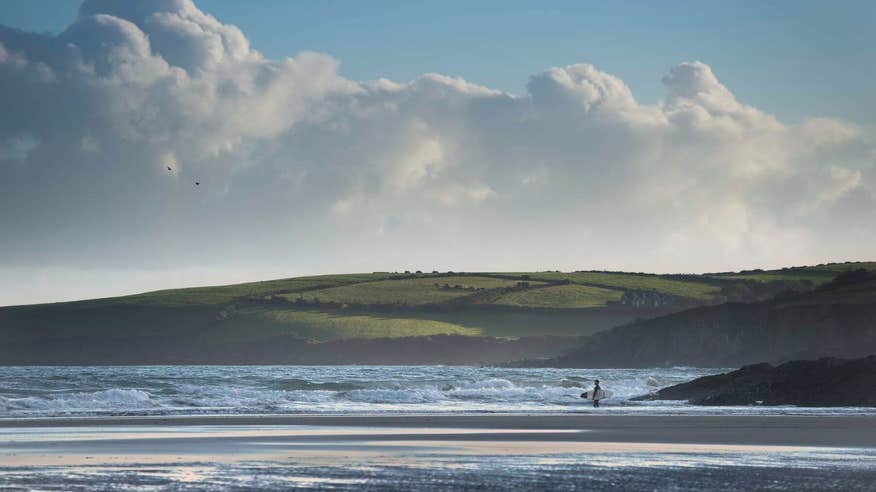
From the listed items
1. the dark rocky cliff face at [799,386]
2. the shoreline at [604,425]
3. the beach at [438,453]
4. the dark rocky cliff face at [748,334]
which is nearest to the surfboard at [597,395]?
the dark rocky cliff face at [799,386]

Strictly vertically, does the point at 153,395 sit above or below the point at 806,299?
below

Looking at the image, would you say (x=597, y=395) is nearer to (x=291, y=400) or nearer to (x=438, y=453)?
(x=291, y=400)

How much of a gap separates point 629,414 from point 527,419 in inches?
249

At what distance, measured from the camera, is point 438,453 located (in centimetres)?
3148

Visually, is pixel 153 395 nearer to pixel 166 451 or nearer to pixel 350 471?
pixel 166 451

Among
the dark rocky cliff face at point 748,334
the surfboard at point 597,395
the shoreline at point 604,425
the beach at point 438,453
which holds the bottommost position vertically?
the beach at point 438,453

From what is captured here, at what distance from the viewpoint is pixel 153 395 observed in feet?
237

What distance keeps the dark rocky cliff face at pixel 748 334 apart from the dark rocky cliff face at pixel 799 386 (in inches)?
2919

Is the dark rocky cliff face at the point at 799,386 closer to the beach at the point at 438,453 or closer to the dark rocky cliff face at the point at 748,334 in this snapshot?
the beach at the point at 438,453

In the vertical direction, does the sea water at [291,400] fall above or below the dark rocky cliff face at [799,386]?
below

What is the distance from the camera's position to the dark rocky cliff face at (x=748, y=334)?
498 feet

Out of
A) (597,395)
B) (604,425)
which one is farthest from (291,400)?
(604,425)

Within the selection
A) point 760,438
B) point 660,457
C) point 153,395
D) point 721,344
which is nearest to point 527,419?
point 760,438

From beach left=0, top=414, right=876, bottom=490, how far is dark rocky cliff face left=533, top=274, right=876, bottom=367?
342 ft
